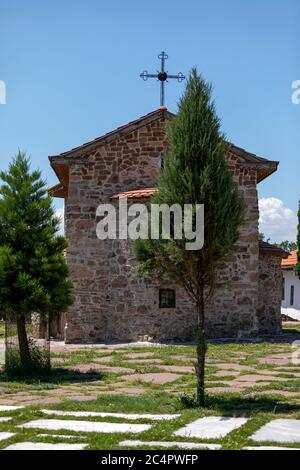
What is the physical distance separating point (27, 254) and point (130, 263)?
6.60 metres

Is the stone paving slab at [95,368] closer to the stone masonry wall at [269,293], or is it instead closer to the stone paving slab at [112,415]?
the stone paving slab at [112,415]

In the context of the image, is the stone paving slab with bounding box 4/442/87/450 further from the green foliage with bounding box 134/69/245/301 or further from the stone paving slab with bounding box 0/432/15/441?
the green foliage with bounding box 134/69/245/301

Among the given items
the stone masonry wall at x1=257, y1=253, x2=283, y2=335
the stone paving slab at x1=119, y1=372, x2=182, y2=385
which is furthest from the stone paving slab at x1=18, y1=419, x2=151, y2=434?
the stone masonry wall at x1=257, y1=253, x2=283, y2=335

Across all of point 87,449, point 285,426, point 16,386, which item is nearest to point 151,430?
point 87,449

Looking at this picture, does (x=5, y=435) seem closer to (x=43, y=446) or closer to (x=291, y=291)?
Answer: (x=43, y=446)

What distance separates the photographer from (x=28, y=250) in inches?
487

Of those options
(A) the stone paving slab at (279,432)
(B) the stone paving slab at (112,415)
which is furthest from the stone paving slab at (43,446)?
(A) the stone paving slab at (279,432)

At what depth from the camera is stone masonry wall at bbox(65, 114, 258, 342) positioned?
725 inches

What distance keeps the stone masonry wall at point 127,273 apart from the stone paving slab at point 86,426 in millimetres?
11051

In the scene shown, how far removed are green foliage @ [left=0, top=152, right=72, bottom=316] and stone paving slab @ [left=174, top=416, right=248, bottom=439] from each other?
17.4 ft

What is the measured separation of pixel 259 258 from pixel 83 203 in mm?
6281

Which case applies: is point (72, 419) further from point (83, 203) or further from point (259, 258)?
point (259, 258)

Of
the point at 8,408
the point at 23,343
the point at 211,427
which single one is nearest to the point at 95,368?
the point at 23,343

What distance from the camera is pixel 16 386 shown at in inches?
422
